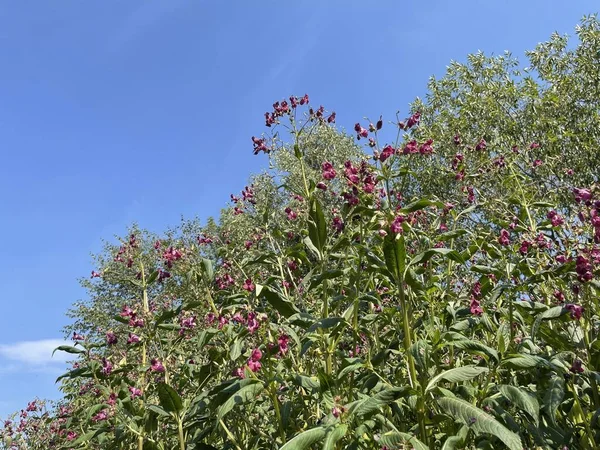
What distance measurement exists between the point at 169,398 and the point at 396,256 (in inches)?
65.6

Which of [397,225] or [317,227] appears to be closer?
[397,225]

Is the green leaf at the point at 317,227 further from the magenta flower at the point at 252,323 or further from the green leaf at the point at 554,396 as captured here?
the green leaf at the point at 554,396

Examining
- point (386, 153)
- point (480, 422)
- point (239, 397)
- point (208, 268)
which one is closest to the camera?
point (480, 422)

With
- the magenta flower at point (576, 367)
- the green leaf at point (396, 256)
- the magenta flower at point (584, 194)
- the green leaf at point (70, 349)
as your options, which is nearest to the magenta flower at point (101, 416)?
the green leaf at point (70, 349)

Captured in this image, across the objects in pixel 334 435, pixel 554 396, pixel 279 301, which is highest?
pixel 279 301

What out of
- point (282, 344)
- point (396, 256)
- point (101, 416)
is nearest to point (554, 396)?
point (396, 256)

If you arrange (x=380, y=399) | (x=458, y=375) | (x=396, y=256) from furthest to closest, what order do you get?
1. (x=396, y=256)
2. (x=458, y=375)
3. (x=380, y=399)

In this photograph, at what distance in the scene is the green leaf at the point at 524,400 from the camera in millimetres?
2311

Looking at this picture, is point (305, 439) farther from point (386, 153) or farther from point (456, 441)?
point (386, 153)

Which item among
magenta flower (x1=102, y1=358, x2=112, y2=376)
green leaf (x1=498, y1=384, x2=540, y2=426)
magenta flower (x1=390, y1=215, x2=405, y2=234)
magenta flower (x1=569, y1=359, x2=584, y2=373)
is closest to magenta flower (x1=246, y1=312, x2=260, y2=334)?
magenta flower (x1=390, y1=215, x2=405, y2=234)

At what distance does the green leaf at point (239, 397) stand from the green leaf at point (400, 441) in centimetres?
81

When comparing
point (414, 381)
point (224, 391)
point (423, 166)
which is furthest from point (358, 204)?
point (423, 166)

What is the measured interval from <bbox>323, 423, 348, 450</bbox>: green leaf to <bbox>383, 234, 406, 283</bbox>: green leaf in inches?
31.0

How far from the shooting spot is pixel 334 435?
90.7 inches
